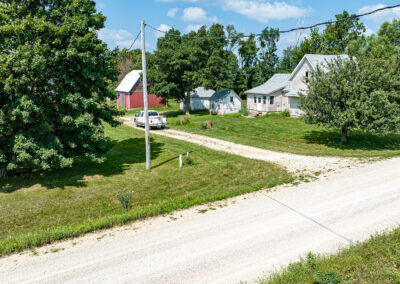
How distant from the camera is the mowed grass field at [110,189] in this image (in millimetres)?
10453

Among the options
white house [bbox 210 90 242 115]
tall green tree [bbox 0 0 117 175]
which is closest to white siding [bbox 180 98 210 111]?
white house [bbox 210 90 242 115]

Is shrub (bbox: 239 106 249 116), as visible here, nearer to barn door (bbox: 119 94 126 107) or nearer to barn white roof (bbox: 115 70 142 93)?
barn white roof (bbox: 115 70 142 93)

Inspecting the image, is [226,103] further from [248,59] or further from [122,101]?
[248,59]

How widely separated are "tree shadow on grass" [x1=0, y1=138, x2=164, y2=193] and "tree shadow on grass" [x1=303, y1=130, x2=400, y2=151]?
513 inches

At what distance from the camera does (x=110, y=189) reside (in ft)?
48.0

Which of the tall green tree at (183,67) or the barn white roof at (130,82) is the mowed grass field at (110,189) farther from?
Result: the barn white roof at (130,82)

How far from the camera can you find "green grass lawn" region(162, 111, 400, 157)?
70.6ft

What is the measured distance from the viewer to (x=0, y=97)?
554 inches

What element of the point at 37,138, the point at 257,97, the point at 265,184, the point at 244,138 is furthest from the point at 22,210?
the point at 257,97

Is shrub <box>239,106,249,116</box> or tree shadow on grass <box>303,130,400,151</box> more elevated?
shrub <box>239,106,249,116</box>

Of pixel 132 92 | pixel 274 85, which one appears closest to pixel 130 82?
pixel 132 92

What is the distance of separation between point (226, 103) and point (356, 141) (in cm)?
2183

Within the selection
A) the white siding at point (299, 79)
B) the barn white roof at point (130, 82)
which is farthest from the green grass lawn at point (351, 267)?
the barn white roof at point (130, 82)

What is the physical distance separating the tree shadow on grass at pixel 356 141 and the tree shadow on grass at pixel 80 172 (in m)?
13.0
